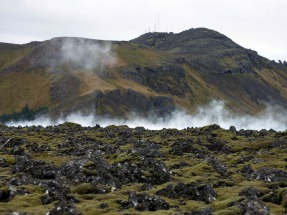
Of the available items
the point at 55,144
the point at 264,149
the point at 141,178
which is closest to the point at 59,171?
the point at 141,178

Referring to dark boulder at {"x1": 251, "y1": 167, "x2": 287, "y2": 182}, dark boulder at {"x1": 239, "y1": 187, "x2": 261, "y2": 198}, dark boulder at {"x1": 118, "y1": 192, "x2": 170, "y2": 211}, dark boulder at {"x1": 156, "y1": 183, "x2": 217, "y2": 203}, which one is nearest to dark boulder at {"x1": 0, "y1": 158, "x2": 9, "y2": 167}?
dark boulder at {"x1": 156, "y1": 183, "x2": 217, "y2": 203}

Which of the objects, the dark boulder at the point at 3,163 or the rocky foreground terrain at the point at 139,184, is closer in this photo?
the rocky foreground terrain at the point at 139,184

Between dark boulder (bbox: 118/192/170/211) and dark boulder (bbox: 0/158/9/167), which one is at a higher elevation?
dark boulder (bbox: 0/158/9/167)

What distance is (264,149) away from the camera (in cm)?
11669

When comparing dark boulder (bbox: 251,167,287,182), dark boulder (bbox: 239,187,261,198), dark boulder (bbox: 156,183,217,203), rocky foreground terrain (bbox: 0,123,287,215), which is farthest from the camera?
dark boulder (bbox: 251,167,287,182)

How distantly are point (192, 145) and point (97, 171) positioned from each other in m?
56.3

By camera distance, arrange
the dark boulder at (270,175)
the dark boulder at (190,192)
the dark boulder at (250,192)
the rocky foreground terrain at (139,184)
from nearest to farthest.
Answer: the rocky foreground terrain at (139,184), the dark boulder at (250,192), the dark boulder at (190,192), the dark boulder at (270,175)

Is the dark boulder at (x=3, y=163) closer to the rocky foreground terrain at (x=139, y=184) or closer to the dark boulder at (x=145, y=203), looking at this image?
the rocky foreground terrain at (x=139, y=184)

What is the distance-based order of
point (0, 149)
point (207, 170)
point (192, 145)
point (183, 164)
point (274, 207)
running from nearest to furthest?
point (274, 207) < point (207, 170) < point (183, 164) < point (0, 149) < point (192, 145)

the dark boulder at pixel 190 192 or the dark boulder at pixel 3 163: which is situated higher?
the dark boulder at pixel 3 163

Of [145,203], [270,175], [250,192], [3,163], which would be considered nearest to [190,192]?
[250,192]

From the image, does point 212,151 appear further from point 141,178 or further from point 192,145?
point 141,178

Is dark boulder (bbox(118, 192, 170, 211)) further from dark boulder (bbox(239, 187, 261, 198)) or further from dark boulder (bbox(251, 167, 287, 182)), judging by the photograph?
dark boulder (bbox(251, 167, 287, 182))

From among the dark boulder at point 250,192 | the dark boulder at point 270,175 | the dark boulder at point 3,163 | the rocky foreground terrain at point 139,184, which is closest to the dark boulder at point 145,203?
the rocky foreground terrain at point 139,184
